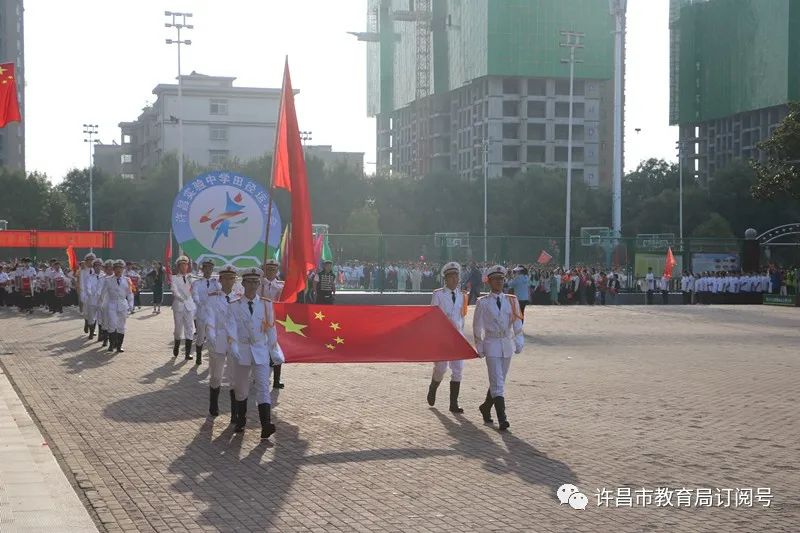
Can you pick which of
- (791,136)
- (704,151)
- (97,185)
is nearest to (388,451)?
(791,136)

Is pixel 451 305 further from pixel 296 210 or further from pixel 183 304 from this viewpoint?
pixel 183 304

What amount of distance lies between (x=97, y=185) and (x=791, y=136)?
61541 mm

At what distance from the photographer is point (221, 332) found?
41.6 feet

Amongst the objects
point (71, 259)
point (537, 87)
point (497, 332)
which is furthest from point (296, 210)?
point (537, 87)

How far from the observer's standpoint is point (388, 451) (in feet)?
35.3

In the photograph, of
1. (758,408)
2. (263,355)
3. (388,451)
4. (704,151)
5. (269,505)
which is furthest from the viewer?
(704,151)

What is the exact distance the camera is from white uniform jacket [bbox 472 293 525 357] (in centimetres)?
1253

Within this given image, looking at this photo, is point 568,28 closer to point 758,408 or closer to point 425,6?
point 425,6

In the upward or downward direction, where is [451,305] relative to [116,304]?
upward

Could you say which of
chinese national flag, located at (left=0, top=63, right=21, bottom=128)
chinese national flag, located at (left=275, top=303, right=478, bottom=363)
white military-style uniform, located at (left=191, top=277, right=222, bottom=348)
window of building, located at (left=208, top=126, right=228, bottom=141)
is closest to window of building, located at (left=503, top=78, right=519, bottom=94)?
window of building, located at (left=208, top=126, right=228, bottom=141)

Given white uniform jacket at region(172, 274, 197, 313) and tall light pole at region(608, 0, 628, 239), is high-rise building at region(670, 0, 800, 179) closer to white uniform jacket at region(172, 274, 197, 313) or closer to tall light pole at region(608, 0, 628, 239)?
tall light pole at region(608, 0, 628, 239)

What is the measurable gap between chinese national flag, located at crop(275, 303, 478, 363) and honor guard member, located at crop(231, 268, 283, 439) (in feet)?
3.64

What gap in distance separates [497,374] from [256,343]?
2.66 metres

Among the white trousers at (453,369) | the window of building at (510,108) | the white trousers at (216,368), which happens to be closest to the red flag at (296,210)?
the white trousers at (216,368)
